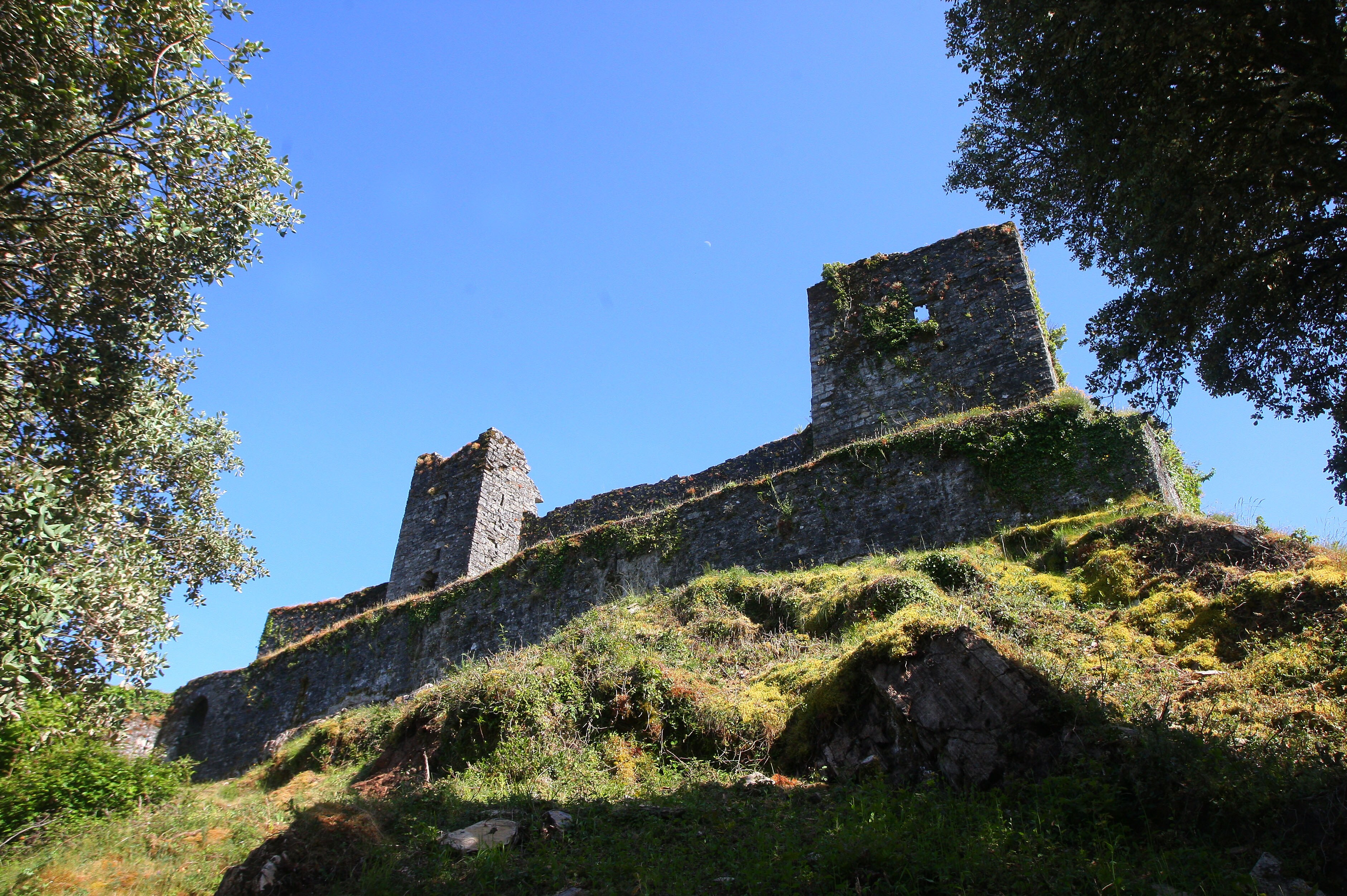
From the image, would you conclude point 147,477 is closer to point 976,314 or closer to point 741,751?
point 741,751

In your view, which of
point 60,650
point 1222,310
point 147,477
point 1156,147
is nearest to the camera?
point 1156,147

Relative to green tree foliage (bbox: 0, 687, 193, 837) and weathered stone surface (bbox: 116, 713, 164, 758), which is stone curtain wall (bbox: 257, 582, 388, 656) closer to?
weathered stone surface (bbox: 116, 713, 164, 758)

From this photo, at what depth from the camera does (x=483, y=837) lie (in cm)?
621

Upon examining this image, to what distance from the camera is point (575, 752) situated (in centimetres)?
833

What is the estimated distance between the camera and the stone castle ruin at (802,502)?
39.1 ft

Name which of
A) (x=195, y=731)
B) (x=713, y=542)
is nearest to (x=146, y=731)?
(x=195, y=731)

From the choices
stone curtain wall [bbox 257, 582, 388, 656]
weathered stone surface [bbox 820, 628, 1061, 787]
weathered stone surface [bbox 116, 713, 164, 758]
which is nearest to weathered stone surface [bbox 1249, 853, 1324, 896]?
weathered stone surface [bbox 820, 628, 1061, 787]

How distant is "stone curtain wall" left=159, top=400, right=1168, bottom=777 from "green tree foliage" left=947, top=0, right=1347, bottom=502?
350 centimetres

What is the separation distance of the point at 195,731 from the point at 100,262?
1591 centimetres

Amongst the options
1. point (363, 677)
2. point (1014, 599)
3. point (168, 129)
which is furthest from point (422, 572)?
point (1014, 599)

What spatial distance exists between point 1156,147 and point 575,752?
25.9 ft

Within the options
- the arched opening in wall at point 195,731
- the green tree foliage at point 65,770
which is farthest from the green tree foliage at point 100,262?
the arched opening in wall at point 195,731

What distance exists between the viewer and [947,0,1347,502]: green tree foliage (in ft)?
21.1

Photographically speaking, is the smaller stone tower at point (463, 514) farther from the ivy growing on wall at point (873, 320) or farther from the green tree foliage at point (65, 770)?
the green tree foliage at point (65, 770)
